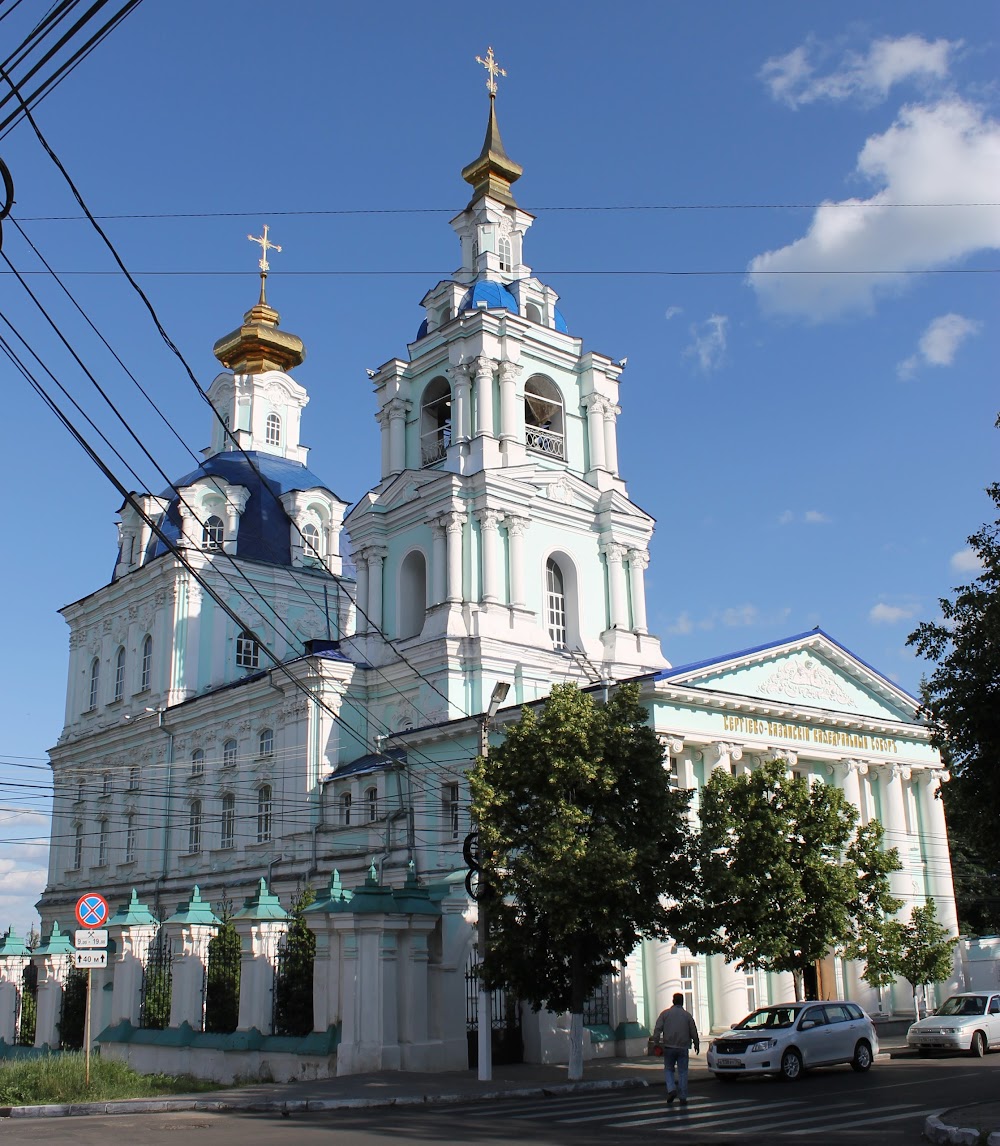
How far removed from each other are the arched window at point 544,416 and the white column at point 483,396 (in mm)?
1904

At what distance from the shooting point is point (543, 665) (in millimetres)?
36219

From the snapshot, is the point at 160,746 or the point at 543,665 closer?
the point at 543,665

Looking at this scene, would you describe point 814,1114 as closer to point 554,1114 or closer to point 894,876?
point 554,1114

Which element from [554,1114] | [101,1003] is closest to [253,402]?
[101,1003]

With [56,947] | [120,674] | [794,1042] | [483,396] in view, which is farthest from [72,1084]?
[120,674]

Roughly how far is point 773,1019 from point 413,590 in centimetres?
2162

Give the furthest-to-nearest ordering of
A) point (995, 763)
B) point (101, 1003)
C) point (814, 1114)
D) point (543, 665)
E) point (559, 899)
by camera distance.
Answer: point (543, 665) → point (101, 1003) → point (559, 899) → point (995, 763) → point (814, 1114)

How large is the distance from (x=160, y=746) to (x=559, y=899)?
28.2 meters

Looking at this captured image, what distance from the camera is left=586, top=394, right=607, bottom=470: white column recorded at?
40.9 m

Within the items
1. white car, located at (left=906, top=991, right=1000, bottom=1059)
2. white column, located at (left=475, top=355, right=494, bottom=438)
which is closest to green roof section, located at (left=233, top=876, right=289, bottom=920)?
white car, located at (left=906, top=991, right=1000, bottom=1059)

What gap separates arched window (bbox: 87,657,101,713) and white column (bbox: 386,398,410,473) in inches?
704

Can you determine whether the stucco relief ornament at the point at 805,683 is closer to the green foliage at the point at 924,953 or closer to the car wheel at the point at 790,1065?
the green foliage at the point at 924,953

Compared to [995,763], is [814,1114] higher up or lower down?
lower down

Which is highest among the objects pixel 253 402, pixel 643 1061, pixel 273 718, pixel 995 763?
pixel 253 402
